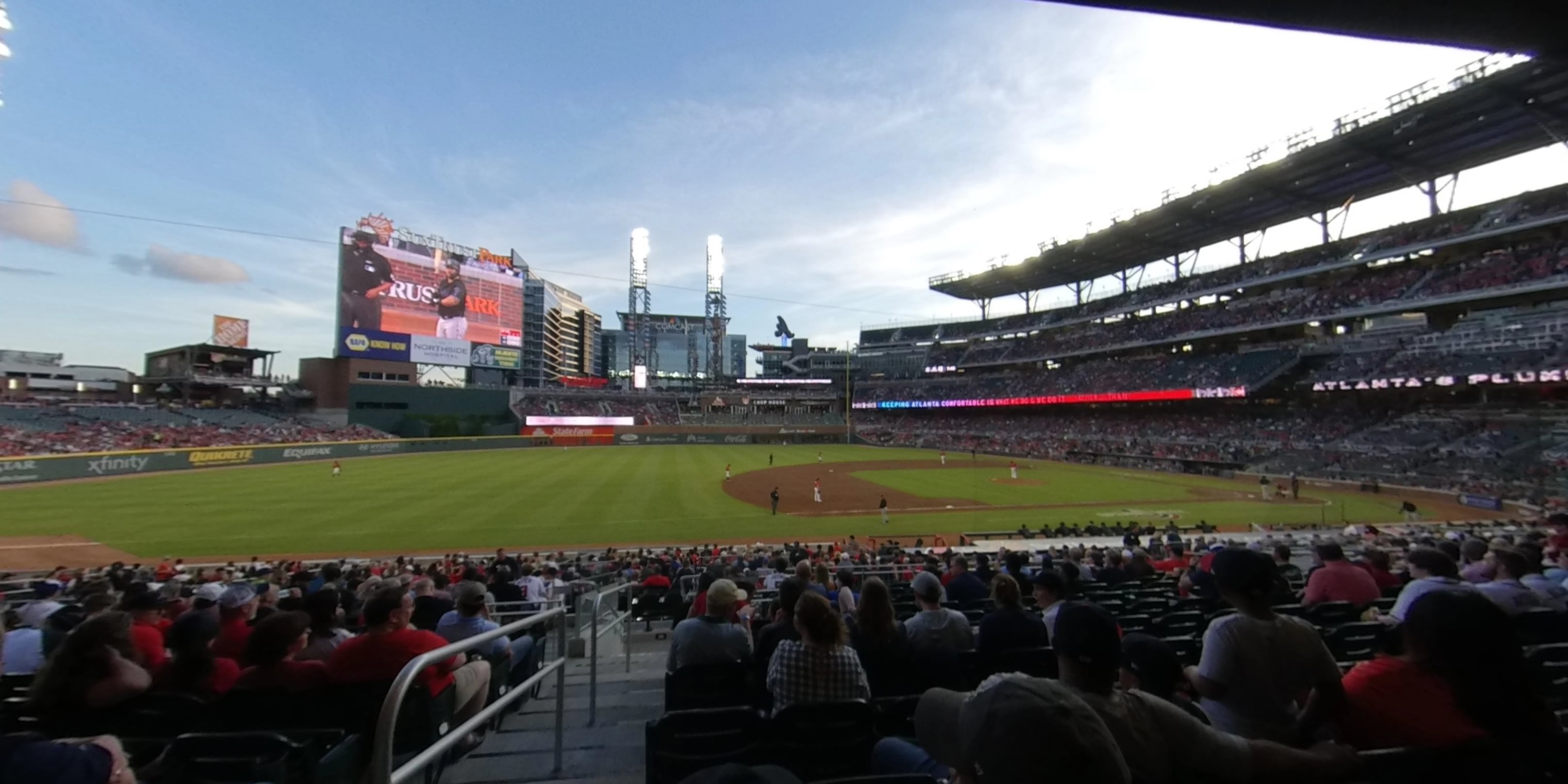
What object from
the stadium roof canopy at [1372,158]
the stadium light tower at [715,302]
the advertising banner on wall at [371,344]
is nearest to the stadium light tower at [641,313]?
the stadium light tower at [715,302]

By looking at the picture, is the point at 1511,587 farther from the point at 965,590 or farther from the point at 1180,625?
the point at 965,590

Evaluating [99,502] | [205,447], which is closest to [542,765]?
[99,502]

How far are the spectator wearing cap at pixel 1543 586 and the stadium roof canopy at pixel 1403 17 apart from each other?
433 cm

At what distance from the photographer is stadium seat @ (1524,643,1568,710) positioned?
379 centimetres

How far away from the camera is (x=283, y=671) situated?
3.58 metres

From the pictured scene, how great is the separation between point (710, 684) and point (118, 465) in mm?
52528

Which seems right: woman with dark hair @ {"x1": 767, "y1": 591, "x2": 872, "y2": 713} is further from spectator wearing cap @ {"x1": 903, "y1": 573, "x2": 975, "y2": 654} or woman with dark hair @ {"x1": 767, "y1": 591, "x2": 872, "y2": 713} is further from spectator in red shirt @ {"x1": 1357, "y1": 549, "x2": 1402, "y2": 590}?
spectator in red shirt @ {"x1": 1357, "y1": 549, "x2": 1402, "y2": 590}

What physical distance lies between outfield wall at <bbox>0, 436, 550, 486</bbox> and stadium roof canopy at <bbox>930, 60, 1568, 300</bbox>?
66626 millimetres

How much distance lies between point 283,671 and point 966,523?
81.1 ft

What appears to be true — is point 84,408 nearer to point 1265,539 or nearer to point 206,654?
point 206,654

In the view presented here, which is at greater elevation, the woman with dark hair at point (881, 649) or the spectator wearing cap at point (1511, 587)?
the spectator wearing cap at point (1511, 587)

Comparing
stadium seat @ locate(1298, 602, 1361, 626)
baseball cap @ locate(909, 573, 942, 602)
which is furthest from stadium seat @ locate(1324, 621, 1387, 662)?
baseball cap @ locate(909, 573, 942, 602)

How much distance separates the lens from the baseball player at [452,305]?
218ft

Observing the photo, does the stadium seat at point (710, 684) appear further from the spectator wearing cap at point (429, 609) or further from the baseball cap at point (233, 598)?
the baseball cap at point (233, 598)
